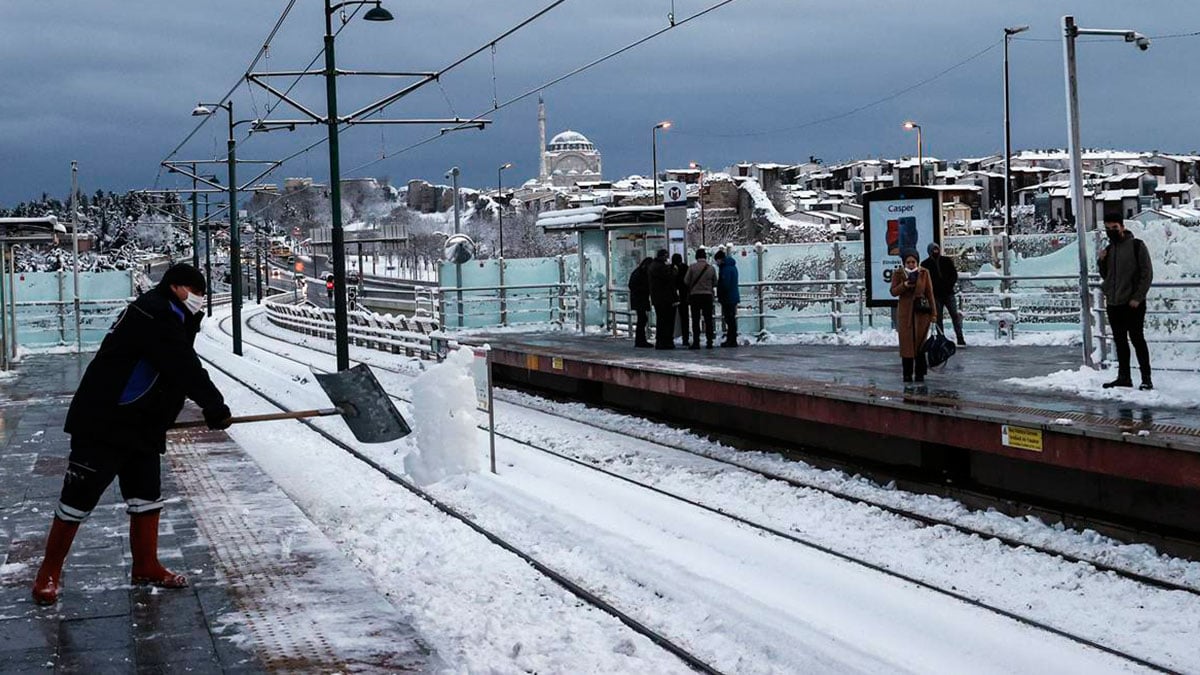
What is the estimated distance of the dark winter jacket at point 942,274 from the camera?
19.2 meters

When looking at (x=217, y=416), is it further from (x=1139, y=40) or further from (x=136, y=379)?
(x=1139, y=40)

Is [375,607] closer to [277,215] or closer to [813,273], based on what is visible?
[813,273]

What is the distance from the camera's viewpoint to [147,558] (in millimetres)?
8234

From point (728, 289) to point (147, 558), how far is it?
14.8 metres

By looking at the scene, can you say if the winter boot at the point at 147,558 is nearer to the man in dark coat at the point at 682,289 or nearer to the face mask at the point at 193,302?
the face mask at the point at 193,302

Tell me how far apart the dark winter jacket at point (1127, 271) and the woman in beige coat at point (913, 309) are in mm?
2082

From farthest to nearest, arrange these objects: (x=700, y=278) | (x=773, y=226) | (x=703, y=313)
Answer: (x=773, y=226)
(x=703, y=313)
(x=700, y=278)

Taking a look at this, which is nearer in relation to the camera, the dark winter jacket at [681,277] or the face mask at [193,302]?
the face mask at [193,302]

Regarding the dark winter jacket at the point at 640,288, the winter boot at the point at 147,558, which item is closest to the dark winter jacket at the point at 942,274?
the dark winter jacket at the point at 640,288

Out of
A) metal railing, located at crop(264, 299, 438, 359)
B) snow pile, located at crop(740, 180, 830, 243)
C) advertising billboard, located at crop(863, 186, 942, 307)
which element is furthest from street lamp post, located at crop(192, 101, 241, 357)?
snow pile, located at crop(740, 180, 830, 243)

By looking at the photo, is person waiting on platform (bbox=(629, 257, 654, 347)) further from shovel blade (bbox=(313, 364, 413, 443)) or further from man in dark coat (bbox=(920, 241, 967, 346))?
shovel blade (bbox=(313, 364, 413, 443))

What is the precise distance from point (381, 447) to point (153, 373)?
30.5 feet

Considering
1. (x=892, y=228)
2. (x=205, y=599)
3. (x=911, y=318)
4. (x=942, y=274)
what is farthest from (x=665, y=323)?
(x=205, y=599)

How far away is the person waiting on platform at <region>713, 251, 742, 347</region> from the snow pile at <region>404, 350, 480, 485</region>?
8.72 metres
